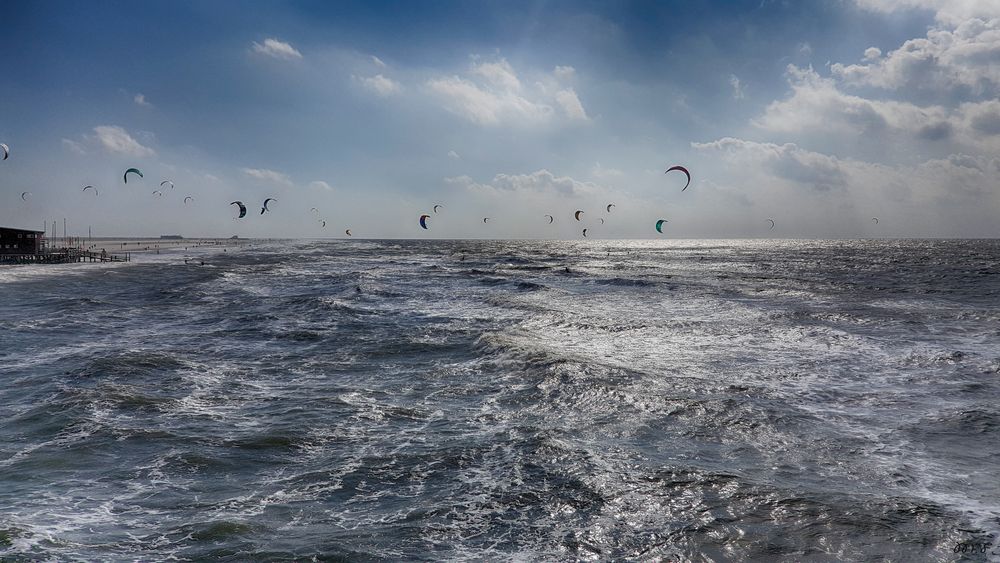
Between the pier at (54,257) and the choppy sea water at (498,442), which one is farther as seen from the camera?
the pier at (54,257)

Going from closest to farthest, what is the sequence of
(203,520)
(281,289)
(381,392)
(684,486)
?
(203,520) → (684,486) → (381,392) → (281,289)

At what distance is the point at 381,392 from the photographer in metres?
15.9

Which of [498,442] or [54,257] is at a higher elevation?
[54,257]

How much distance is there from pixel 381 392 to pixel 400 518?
7435 mm

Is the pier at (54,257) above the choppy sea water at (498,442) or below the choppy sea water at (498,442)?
above

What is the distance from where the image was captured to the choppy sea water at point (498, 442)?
816cm

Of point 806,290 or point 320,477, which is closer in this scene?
point 320,477

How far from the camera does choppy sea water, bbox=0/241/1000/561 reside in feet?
26.8

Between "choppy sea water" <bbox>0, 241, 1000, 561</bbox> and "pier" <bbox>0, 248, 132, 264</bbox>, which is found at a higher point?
"pier" <bbox>0, 248, 132, 264</bbox>

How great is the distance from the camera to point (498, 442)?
11938mm

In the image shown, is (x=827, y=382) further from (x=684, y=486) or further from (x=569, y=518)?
(x=569, y=518)

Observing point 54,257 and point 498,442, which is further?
point 54,257

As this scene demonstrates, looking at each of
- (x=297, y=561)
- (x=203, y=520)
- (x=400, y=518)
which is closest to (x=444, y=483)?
(x=400, y=518)

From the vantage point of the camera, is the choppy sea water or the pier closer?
the choppy sea water
